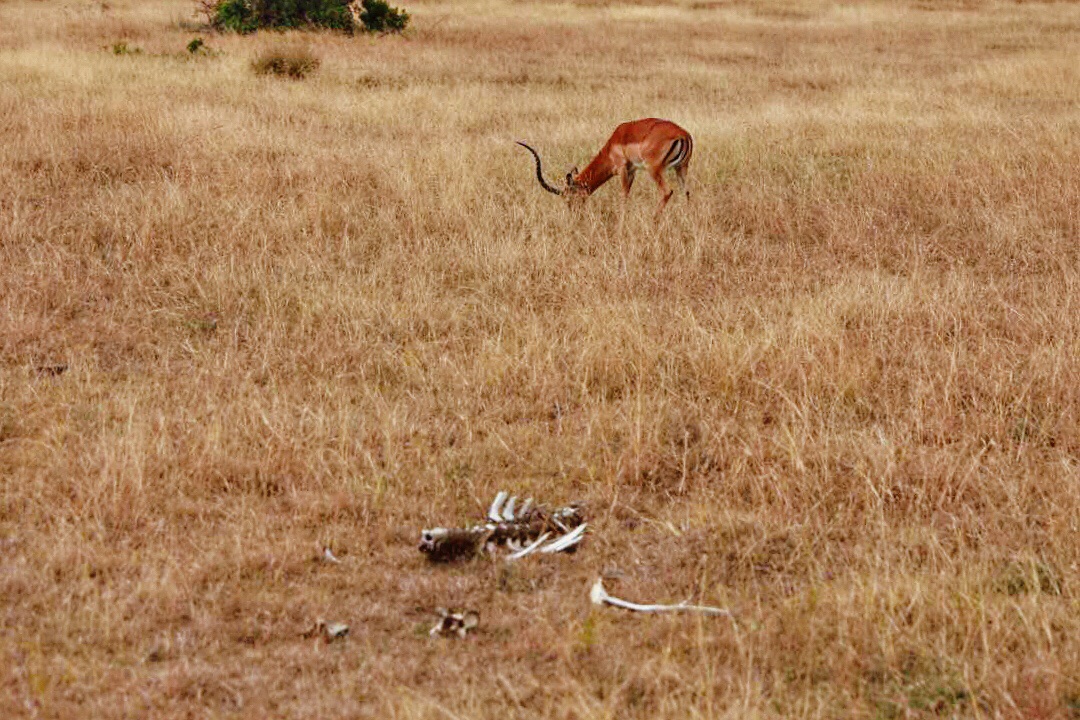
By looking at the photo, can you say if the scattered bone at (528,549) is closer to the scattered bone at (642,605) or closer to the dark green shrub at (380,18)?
the scattered bone at (642,605)

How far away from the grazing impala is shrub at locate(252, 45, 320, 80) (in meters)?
6.91

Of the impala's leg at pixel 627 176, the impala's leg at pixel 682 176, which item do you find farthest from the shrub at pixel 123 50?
the impala's leg at pixel 682 176

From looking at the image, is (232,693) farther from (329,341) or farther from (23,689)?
(329,341)

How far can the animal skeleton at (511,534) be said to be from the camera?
425 cm

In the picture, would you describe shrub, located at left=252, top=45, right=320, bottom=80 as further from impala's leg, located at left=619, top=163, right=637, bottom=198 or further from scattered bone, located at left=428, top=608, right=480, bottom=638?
scattered bone, located at left=428, top=608, right=480, bottom=638

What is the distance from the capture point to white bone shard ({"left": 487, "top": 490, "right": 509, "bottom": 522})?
14.6 ft

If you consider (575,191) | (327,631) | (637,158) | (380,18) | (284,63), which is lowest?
(327,631)

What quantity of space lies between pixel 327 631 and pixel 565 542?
963 mm

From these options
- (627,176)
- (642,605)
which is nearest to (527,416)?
(642,605)

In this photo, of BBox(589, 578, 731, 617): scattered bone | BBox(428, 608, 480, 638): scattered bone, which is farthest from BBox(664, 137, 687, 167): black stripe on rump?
BBox(428, 608, 480, 638): scattered bone

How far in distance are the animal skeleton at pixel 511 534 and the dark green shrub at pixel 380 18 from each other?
57.9 feet

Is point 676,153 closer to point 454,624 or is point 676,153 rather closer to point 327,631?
point 454,624

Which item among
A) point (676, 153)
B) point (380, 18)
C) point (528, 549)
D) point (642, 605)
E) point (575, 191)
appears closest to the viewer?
point (642, 605)

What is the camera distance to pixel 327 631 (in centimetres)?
379
